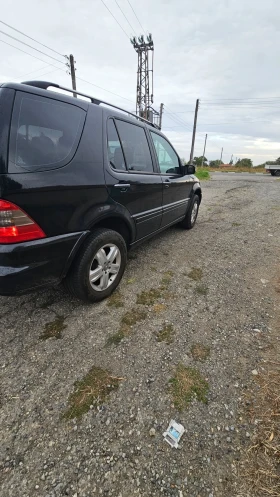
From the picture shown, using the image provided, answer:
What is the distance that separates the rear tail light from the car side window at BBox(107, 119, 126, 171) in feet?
3.52

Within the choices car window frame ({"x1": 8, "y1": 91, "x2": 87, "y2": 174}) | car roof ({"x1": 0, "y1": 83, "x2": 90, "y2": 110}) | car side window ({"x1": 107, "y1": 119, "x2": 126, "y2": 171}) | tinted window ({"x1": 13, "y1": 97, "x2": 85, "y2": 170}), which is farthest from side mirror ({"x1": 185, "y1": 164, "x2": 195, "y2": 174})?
car window frame ({"x1": 8, "y1": 91, "x2": 87, "y2": 174})

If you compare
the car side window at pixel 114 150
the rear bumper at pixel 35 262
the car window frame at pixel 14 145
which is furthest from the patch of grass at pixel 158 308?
the car window frame at pixel 14 145

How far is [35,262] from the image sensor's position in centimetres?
181

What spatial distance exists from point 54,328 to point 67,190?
1.23 meters

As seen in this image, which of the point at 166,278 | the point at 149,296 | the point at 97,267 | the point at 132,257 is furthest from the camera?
the point at 132,257

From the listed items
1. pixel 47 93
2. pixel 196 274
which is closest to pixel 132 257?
pixel 196 274

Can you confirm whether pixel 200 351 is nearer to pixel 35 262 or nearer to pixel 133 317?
pixel 133 317

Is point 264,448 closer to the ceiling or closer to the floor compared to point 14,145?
closer to the floor

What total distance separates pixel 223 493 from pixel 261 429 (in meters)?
0.42

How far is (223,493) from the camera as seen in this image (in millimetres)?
1159

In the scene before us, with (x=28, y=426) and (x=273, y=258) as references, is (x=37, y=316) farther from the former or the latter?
(x=273, y=258)

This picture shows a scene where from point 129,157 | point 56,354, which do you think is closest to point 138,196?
point 129,157

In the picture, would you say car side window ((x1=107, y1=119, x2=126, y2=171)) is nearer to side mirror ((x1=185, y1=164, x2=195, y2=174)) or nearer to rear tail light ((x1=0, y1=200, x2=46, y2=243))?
rear tail light ((x1=0, y1=200, x2=46, y2=243))

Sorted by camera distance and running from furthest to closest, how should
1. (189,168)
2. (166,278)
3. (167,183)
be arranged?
(189,168)
(167,183)
(166,278)
